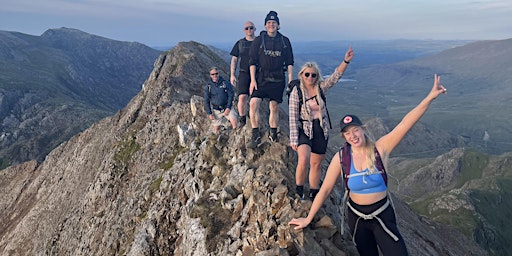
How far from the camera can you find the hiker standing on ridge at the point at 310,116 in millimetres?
14539

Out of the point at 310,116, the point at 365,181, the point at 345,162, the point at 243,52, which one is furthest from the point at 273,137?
the point at 365,181

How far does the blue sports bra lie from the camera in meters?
11.2

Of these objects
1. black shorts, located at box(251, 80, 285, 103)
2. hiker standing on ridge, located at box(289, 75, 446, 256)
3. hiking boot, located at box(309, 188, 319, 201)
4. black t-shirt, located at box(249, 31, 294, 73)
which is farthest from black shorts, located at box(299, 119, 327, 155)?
black t-shirt, located at box(249, 31, 294, 73)

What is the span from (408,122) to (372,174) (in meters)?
1.84

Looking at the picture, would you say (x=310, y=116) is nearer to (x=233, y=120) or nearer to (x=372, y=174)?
(x=372, y=174)

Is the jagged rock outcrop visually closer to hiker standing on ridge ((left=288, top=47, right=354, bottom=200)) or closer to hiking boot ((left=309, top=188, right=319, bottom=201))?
hiking boot ((left=309, top=188, right=319, bottom=201))

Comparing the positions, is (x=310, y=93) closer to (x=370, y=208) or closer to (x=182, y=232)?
(x=370, y=208)

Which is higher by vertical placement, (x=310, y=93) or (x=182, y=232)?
(x=310, y=93)

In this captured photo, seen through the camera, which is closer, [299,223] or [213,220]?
[299,223]

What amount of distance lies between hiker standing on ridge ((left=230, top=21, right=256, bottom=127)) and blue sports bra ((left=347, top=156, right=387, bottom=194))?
10.4 m

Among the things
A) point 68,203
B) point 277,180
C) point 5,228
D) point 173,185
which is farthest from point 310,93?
point 5,228

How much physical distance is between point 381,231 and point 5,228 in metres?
67.6

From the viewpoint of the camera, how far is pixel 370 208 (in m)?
11.4

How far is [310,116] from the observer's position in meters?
14.7
